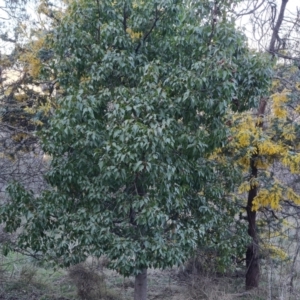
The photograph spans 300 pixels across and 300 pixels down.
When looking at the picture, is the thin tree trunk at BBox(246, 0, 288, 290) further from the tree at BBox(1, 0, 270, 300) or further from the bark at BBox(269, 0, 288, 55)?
the tree at BBox(1, 0, 270, 300)

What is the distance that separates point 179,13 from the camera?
21.9ft

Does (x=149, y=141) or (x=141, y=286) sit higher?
(x=149, y=141)

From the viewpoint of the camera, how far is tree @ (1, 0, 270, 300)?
20.0ft

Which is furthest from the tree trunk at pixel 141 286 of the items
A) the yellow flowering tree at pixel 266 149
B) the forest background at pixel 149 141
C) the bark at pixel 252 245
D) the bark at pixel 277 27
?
the bark at pixel 277 27

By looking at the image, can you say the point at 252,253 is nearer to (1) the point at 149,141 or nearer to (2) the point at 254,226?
(2) the point at 254,226

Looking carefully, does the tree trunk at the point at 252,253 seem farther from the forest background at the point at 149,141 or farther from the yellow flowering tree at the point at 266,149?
the forest background at the point at 149,141

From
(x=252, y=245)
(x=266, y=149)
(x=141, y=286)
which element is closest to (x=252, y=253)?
(x=252, y=245)

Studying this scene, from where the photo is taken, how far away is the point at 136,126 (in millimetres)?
5688

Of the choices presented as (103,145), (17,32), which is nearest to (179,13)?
(103,145)

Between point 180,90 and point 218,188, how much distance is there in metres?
1.92

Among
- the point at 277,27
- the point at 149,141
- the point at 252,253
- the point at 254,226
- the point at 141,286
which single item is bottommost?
the point at 141,286

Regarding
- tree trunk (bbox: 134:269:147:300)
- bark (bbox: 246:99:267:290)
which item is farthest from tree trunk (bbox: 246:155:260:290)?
tree trunk (bbox: 134:269:147:300)

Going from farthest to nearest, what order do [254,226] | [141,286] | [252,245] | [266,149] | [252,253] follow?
[252,253], [254,226], [252,245], [266,149], [141,286]

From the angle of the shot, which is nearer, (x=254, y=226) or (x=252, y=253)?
(x=254, y=226)
